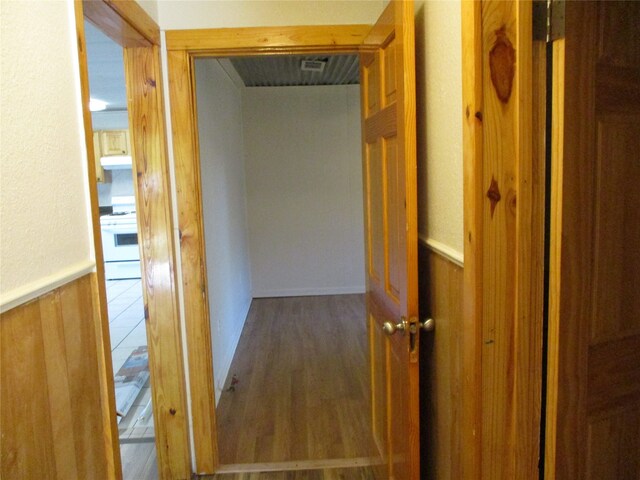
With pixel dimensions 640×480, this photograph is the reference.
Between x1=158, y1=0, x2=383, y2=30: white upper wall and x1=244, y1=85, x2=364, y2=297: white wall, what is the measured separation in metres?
3.20

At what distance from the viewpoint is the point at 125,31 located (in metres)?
1.75

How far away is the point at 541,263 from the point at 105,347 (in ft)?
3.94

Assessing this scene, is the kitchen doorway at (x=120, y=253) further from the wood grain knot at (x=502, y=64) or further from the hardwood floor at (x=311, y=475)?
the wood grain knot at (x=502, y=64)

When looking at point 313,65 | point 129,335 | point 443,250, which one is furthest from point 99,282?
point 313,65

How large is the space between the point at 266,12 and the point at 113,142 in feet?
15.1

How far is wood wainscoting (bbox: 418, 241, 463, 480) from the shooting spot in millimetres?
1288

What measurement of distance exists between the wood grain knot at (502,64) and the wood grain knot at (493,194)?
0.59 ft

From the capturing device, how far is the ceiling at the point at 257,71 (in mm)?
3584

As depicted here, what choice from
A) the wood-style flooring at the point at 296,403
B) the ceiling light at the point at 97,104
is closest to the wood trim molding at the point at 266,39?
the wood-style flooring at the point at 296,403

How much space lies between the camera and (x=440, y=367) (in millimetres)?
1462

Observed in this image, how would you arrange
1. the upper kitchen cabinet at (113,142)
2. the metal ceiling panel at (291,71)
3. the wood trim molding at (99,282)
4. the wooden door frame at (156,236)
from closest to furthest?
the wood trim molding at (99,282), the wooden door frame at (156,236), the metal ceiling panel at (291,71), the upper kitchen cabinet at (113,142)

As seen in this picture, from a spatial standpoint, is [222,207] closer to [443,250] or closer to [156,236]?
[156,236]

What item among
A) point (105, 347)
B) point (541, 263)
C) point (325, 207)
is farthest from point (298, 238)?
point (541, 263)

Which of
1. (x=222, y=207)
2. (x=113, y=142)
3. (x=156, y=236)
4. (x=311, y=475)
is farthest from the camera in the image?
(x=113, y=142)
